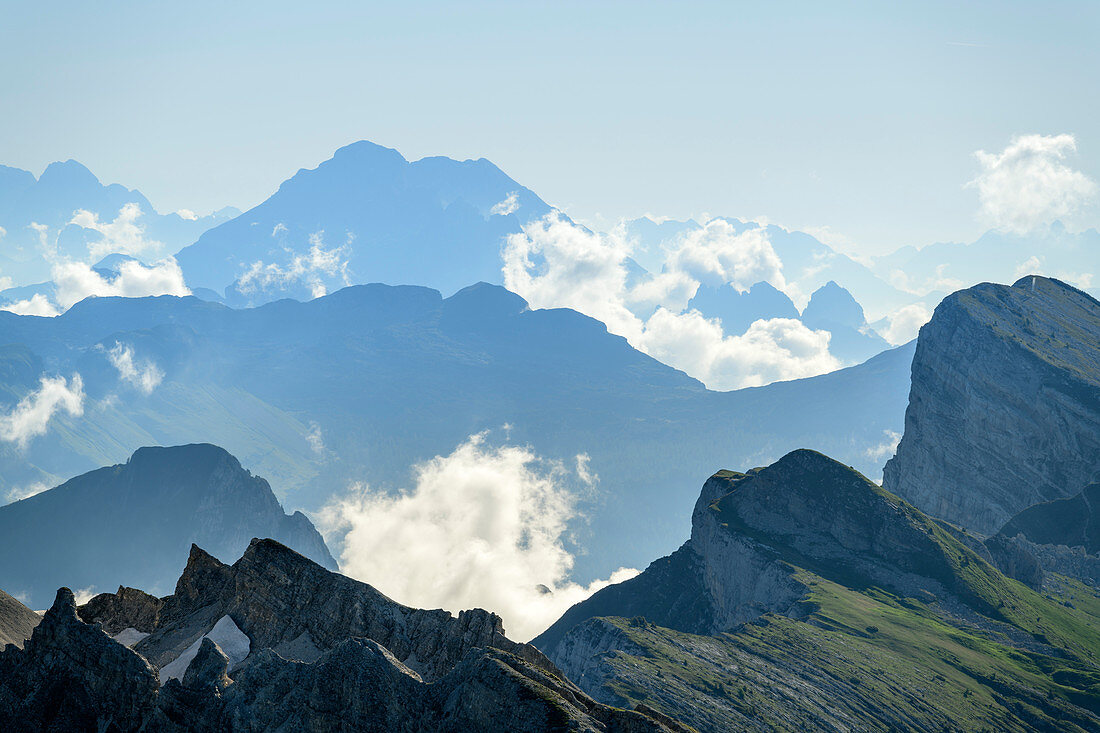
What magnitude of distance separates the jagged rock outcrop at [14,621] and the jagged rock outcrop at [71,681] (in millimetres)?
21055

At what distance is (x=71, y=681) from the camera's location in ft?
183

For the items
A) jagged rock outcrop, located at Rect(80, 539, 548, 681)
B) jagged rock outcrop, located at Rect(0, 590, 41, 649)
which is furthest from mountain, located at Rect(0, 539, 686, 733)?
jagged rock outcrop, located at Rect(0, 590, 41, 649)

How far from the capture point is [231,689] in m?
55.0

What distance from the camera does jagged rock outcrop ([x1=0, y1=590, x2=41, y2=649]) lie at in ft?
257

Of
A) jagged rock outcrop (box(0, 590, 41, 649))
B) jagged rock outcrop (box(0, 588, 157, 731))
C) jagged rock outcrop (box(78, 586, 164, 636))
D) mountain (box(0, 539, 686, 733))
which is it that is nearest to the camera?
mountain (box(0, 539, 686, 733))

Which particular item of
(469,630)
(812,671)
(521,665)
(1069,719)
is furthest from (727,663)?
(521,665)

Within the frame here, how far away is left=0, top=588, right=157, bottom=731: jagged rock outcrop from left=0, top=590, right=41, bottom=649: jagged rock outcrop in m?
21.1

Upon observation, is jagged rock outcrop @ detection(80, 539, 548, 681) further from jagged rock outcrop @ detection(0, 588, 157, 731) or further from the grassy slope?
the grassy slope

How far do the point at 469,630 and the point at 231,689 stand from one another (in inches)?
759

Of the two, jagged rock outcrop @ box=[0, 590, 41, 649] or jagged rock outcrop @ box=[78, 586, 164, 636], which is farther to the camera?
jagged rock outcrop @ box=[0, 590, 41, 649]

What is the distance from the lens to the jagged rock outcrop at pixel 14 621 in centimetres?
7828

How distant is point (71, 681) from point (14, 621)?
113 ft

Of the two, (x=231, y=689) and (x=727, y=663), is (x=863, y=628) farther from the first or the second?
(x=231, y=689)

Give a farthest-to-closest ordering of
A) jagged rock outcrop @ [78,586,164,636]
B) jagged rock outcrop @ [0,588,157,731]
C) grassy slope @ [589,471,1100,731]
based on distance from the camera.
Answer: grassy slope @ [589,471,1100,731], jagged rock outcrop @ [78,586,164,636], jagged rock outcrop @ [0,588,157,731]
